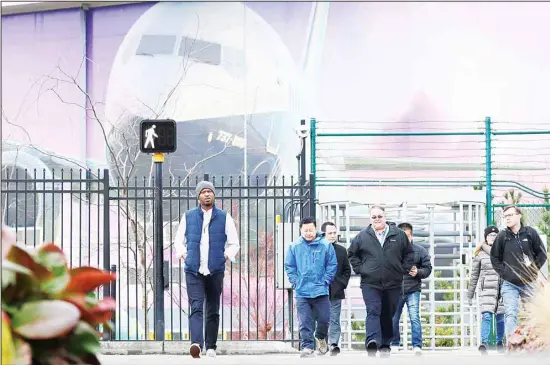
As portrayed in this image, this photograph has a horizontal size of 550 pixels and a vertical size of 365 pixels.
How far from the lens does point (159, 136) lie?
12625 mm

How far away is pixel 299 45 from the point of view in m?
29.3

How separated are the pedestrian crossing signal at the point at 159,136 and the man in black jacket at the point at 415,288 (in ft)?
9.04

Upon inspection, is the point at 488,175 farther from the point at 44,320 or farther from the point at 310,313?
the point at 44,320

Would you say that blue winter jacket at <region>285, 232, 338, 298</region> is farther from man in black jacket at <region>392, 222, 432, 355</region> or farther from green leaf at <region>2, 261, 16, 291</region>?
green leaf at <region>2, 261, 16, 291</region>

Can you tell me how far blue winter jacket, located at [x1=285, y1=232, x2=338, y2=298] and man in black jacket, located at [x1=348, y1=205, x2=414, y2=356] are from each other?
32cm

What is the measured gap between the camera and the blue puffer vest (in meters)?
11.8

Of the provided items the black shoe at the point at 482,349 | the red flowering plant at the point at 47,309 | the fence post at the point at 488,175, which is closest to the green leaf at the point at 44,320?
the red flowering plant at the point at 47,309

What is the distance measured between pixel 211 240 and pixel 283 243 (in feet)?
7.63

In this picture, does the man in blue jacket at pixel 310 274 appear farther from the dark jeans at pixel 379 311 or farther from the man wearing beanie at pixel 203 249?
the man wearing beanie at pixel 203 249

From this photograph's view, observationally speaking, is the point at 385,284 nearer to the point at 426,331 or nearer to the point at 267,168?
the point at 426,331

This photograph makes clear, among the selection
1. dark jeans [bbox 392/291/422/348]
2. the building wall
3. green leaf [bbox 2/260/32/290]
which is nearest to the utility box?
dark jeans [bbox 392/291/422/348]

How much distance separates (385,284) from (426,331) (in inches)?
356

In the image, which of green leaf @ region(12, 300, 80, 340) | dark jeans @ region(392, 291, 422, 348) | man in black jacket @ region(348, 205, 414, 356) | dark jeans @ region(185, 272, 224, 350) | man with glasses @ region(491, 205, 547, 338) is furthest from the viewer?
dark jeans @ region(392, 291, 422, 348)

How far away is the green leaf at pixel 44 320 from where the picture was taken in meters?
2.70
